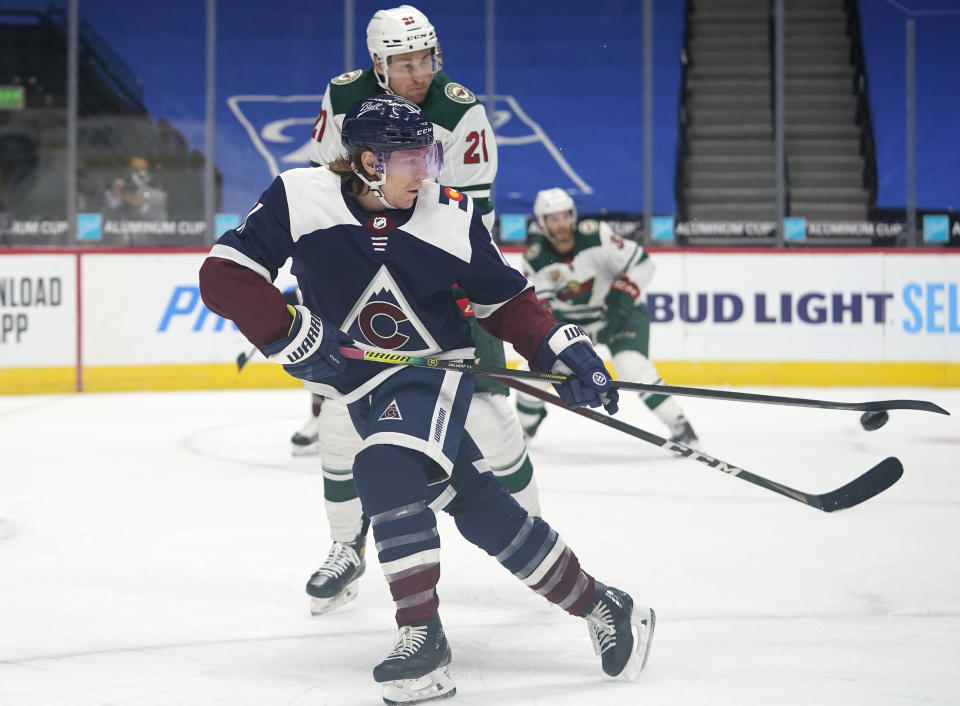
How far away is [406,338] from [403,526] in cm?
33

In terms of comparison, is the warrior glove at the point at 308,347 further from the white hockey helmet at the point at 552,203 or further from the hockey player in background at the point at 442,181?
the white hockey helmet at the point at 552,203

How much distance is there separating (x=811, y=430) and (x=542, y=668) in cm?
363

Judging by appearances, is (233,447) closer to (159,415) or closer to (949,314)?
(159,415)

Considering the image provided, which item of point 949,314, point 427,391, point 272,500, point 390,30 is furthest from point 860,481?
point 949,314

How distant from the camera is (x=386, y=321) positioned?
6.81 ft

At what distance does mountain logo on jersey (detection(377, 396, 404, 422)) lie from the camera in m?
1.99

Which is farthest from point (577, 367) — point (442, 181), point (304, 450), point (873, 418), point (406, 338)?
point (304, 450)

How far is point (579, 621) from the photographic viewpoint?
2.42 m

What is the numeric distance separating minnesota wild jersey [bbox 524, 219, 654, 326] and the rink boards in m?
2.23

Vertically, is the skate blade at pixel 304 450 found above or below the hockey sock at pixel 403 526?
below

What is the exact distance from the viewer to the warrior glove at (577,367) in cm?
201

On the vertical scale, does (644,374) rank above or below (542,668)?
above

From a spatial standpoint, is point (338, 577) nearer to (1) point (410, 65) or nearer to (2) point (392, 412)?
(2) point (392, 412)

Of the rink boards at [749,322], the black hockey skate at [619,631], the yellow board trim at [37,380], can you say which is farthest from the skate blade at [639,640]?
the yellow board trim at [37,380]
